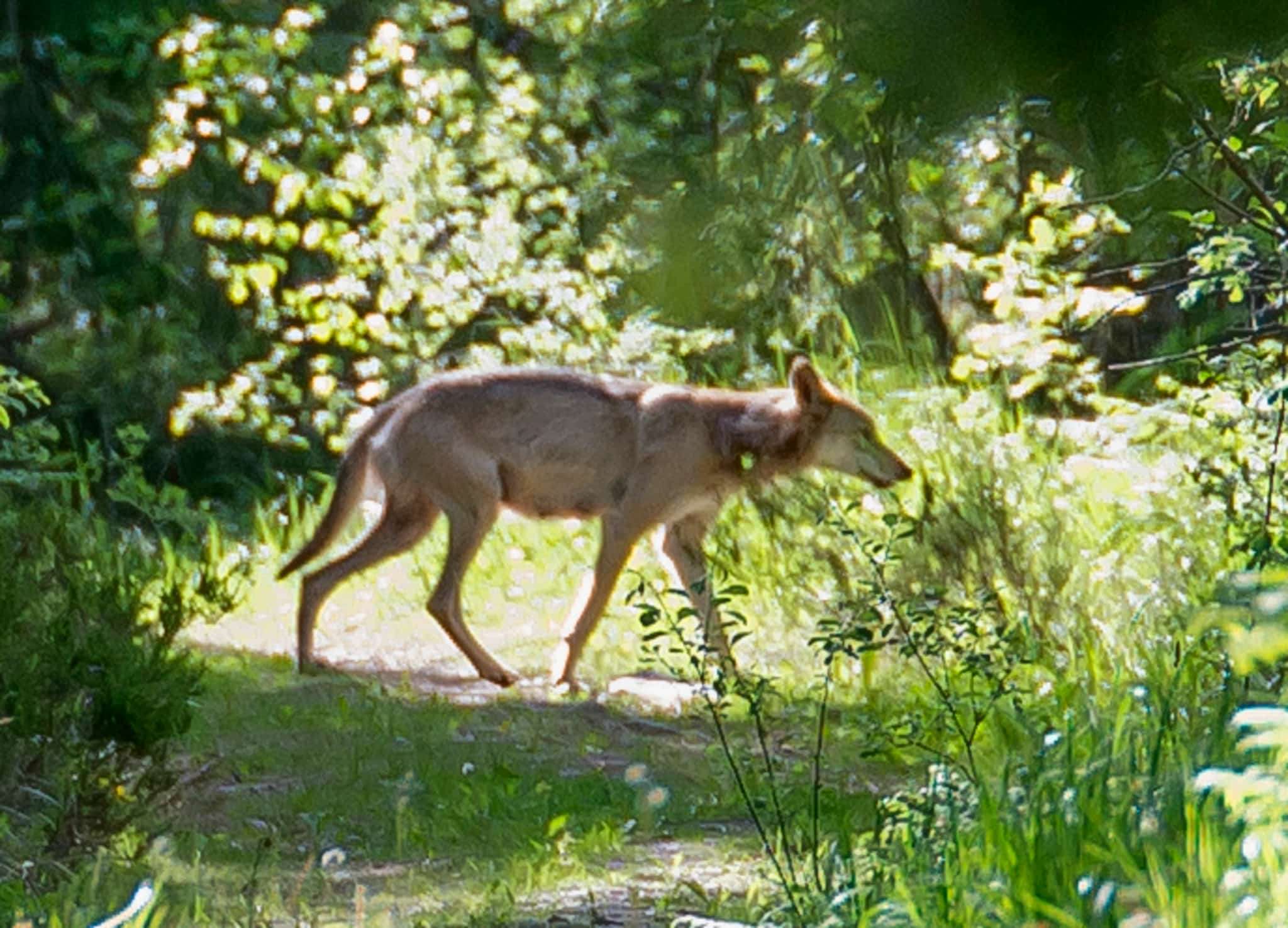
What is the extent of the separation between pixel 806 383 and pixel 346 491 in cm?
205

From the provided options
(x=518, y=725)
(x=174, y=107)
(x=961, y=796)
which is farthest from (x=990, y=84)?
(x=174, y=107)

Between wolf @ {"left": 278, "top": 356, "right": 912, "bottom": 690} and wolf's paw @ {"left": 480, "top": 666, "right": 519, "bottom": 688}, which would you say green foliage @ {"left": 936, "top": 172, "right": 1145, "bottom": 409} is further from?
wolf's paw @ {"left": 480, "top": 666, "right": 519, "bottom": 688}

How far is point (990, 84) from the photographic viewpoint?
3.05m

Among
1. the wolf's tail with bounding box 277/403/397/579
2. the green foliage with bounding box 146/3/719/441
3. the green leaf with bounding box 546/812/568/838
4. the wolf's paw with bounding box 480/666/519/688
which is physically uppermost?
the green foliage with bounding box 146/3/719/441

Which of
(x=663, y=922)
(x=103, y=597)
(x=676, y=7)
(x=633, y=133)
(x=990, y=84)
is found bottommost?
(x=663, y=922)

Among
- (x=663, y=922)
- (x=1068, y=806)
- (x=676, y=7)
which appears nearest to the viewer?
(x=676, y=7)

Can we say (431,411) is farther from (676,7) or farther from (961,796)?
(676,7)

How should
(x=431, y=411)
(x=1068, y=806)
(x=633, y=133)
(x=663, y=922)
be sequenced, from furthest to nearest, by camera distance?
(x=633, y=133) → (x=431, y=411) → (x=663, y=922) → (x=1068, y=806)

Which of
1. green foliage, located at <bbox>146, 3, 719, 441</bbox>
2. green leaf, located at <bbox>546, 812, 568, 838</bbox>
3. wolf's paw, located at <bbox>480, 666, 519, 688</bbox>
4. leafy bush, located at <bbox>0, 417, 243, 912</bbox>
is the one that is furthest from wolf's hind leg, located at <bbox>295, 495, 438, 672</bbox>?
green leaf, located at <bbox>546, 812, 568, 838</bbox>

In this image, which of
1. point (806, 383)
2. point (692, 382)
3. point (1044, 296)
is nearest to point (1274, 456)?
point (1044, 296)

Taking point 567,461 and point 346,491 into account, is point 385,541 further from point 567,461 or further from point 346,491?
point 567,461

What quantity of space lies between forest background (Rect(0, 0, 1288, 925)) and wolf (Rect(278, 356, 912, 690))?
32cm

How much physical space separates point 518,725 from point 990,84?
5.64 metres

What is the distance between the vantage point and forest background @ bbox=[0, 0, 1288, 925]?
14.0 ft
